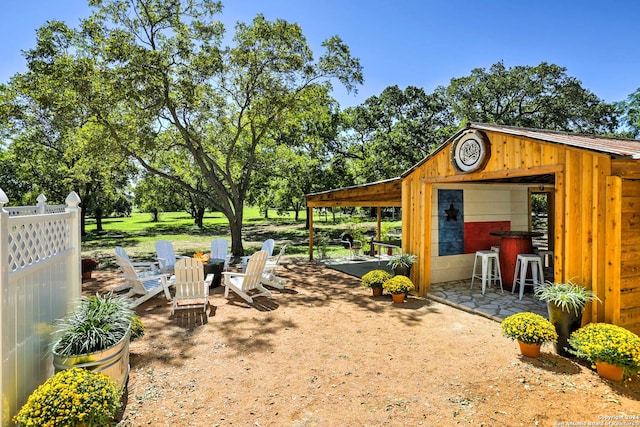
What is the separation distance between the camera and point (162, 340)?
426 centimetres

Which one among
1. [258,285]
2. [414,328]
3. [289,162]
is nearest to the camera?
[414,328]

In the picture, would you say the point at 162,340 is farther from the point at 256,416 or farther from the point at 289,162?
the point at 289,162

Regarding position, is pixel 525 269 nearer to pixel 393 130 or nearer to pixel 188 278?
pixel 188 278

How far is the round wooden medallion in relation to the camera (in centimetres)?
493

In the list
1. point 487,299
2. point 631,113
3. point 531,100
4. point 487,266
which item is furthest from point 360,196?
point 631,113

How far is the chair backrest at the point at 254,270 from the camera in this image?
5.96 metres

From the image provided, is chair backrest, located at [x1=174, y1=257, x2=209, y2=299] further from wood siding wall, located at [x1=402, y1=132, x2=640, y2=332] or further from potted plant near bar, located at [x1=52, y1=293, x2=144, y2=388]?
wood siding wall, located at [x1=402, y1=132, x2=640, y2=332]

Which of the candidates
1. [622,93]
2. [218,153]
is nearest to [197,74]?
[218,153]

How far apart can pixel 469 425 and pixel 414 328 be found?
2135 millimetres

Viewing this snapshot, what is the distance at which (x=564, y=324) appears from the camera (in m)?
3.64

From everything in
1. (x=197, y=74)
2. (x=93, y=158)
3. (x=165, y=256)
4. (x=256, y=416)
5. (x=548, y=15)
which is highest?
(x=548, y=15)

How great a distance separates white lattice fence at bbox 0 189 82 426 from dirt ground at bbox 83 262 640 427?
0.78m

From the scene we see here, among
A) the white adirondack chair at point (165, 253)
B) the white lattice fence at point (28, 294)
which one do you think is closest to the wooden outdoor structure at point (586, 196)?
the white lattice fence at point (28, 294)

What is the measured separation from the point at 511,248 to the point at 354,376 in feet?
15.3
